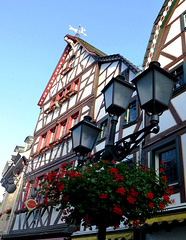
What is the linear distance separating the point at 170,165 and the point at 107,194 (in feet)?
15.2

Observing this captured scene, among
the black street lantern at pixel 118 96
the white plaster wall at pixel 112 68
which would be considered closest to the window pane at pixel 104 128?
the white plaster wall at pixel 112 68

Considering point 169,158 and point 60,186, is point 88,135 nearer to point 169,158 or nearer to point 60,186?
point 60,186

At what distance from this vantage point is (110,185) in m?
4.46

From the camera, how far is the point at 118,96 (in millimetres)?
5012

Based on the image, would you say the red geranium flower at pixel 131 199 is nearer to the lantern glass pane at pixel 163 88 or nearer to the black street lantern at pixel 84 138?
the black street lantern at pixel 84 138

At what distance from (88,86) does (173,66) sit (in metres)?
6.99

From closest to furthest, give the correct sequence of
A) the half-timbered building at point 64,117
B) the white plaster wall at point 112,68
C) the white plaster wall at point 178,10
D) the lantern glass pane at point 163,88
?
1. the lantern glass pane at point 163,88
2. the white plaster wall at point 178,10
3. the half-timbered building at point 64,117
4. the white plaster wall at point 112,68

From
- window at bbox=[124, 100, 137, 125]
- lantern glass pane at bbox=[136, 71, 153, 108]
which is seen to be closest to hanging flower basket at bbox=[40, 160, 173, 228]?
lantern glass pane at bbox=[136, 71, 153, 108]

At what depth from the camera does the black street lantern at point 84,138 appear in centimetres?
541

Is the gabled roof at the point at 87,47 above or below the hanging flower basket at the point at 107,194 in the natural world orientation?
above

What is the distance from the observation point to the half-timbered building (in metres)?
13.1

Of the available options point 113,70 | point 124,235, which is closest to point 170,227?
point 124,235

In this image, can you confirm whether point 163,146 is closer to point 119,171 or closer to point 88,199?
point 119,171

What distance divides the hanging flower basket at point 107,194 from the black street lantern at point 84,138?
512 millimetres
